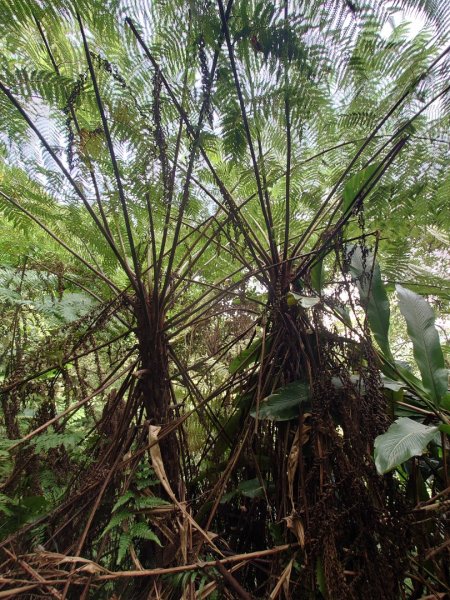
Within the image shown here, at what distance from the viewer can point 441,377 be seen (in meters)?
1.01

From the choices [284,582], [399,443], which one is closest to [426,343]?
[399,443]

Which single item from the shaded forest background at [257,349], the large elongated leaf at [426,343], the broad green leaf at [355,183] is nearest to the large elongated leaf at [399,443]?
the shaded forest background at [257,349]

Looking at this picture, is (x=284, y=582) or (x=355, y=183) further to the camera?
(x=355, y=183)

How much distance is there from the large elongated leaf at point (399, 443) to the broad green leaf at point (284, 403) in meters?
0.23

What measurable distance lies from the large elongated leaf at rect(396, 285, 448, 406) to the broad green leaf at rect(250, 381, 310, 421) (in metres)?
0.37

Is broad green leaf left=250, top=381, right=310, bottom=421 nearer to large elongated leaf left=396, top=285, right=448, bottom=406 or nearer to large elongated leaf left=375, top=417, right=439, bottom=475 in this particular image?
large elongated leaf left=375, top=417, right=439, bottom=475

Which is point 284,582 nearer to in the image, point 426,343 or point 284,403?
point 284,403

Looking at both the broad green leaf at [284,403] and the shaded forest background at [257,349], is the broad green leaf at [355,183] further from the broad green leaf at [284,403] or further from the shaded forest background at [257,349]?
the broad green leaf at [284,403]

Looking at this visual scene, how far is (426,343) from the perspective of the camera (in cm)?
109

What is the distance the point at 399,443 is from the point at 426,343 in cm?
45


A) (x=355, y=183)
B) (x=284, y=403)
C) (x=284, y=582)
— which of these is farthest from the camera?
(x=355, y=183)

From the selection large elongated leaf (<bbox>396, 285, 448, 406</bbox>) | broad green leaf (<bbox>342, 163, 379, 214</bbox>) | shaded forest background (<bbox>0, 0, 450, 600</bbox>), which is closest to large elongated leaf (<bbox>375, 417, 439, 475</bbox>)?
shaded forest background (<bbox>0, 0, 450, 600</bbox>)

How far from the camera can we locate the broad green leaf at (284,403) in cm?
95

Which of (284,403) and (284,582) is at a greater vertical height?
(284,403)
